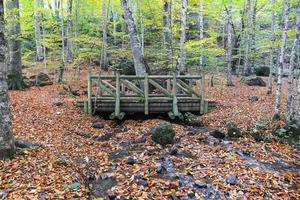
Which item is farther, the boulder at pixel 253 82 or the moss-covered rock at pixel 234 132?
the boulder at pixel 253 82

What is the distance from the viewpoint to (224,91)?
17938mm

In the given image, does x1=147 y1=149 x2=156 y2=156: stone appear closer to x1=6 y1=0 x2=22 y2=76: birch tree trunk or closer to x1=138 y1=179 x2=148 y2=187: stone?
x1=138 y1=179 x2=148 y2=187: stone

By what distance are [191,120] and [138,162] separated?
13.3 ft

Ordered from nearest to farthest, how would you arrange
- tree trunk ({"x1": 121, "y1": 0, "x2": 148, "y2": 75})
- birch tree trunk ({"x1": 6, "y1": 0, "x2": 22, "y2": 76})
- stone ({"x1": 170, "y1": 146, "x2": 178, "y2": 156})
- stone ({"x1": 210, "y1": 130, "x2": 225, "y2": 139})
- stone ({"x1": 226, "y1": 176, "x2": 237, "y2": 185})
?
1. stone ({"x1": 226, "y1": 176, "x2": 237, "y2": 185})
2. stone ({"x1": 170, "y1": 146, "x2": 178, "y2": 156})
3. stone ({"x1": 210, "y1": 130, "x2": 225, "y2": 139})
4. tree trunk ({"x1": 121, "y1": 0, "x2": 148, "y2": 75})
5. birch tree trunk ({"x1": 6, "y1": 0, "x2": 22, "y2": 76})

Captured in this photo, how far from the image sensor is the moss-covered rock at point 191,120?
11.0 m

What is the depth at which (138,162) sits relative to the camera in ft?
25.5

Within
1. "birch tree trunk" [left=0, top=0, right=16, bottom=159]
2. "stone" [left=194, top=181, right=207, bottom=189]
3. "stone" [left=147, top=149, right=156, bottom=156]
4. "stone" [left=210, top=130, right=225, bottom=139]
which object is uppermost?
"birch tree trunk" [left=0, top=0, right=16, bottom=159]

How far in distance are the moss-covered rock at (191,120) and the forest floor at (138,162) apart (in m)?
0.34

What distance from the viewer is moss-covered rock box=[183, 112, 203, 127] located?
1102cm

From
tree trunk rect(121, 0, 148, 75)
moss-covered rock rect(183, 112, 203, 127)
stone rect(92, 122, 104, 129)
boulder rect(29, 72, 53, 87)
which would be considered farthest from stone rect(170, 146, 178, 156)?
boulder rect(29, 72, 53, 87)

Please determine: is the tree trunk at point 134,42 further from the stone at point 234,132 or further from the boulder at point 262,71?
the boulder at point 262,71

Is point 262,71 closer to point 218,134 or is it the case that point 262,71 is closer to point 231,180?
point 218,134

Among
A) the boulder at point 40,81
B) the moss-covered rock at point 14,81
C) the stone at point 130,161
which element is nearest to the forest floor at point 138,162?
the stone at point 130,161

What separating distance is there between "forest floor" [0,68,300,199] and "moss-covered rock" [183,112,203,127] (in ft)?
1.12
